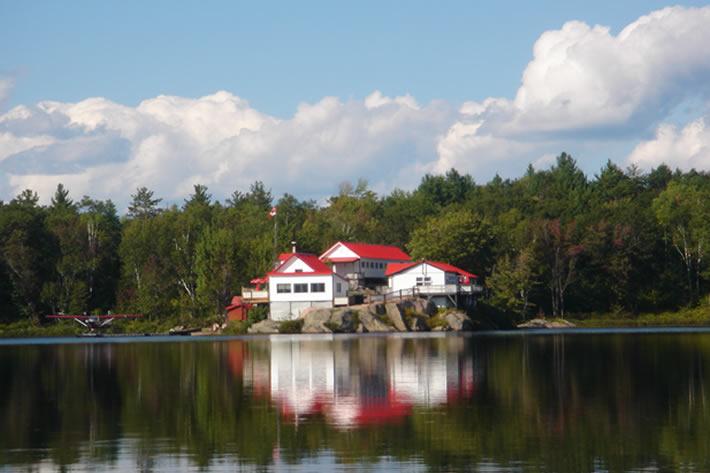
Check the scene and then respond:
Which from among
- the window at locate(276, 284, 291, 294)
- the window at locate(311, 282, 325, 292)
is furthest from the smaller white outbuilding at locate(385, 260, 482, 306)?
the window at locate(276, 284, 291, 294)

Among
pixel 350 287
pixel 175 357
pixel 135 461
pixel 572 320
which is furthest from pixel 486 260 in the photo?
pixel 135 461

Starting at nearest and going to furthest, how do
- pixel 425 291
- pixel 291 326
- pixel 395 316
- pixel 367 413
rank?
1. pixel 367 413
2. pixel 395 316
3. pixel 291 326
4. pixel 425 291

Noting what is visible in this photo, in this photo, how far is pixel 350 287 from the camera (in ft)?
339

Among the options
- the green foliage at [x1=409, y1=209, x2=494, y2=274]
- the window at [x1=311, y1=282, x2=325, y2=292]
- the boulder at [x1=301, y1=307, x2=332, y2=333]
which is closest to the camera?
the boulder at [x1=301, y1=307, x2=332, y2=333]

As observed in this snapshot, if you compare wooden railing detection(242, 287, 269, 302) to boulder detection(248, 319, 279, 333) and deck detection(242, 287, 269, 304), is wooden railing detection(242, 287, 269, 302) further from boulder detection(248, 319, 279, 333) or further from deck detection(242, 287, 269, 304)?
boulder detection(248, 319, 279, 333)

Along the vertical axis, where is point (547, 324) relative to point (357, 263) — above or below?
below

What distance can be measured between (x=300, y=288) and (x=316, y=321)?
7.06 m

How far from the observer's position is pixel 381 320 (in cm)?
9219

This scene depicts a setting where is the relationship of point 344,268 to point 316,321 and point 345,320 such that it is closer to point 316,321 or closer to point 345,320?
point 316,321

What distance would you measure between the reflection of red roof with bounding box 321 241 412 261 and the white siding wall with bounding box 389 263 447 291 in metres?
6.48

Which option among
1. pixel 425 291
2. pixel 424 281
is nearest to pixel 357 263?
pixel 424 281

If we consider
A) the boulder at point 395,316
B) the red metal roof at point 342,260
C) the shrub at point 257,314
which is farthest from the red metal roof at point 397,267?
the shrub at point 257,314

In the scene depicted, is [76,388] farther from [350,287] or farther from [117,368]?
[350,287]

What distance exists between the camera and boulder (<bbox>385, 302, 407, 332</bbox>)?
301ft
